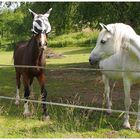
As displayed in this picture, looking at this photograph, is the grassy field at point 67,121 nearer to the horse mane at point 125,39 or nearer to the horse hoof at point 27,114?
the horse hoof at point 27,114

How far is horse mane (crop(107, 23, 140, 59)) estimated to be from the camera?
558 cm

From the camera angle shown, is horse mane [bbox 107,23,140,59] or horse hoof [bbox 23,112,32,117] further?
horse hoof [bbox 23,112,32,117]

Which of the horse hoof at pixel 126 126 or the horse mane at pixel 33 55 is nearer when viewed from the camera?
the horse hoof at pixel 126 126

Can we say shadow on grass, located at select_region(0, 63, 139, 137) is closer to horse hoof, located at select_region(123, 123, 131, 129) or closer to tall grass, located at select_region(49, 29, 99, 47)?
horse hoof, located at select_region(123, 123, 131, 129)

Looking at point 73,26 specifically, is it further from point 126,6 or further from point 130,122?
point 130,122

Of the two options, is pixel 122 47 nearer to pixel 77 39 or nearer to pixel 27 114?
pixel 27 114

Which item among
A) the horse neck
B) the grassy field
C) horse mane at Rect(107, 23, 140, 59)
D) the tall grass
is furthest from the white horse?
the tall grass

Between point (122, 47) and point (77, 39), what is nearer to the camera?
point (122, 47)

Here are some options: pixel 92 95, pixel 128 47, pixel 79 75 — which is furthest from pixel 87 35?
pixel 128 47

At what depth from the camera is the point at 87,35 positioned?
46.3 m

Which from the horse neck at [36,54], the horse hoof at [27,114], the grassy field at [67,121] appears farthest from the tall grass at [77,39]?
the horse hoof at [27,114]

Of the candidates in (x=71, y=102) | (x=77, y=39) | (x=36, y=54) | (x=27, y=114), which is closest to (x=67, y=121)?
(x=27, y=114)

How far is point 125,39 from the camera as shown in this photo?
18.5 ft

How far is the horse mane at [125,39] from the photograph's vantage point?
220 inches
